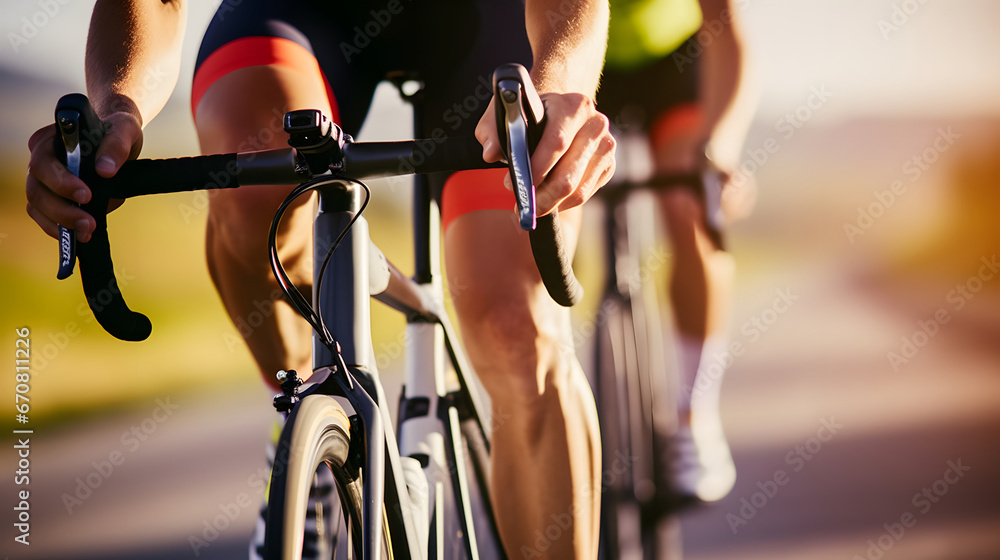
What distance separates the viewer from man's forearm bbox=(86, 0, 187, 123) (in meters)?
0.85

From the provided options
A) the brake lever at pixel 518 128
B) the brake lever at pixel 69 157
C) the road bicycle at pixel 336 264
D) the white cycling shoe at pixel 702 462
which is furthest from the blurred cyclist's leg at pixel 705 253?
the brake lever at pixel 69 157

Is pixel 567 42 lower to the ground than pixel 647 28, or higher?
lower

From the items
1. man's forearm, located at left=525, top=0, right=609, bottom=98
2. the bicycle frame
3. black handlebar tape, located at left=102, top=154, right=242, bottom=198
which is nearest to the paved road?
the bicycle frame

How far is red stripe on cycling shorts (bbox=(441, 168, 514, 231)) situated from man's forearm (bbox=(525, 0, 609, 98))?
247 mm

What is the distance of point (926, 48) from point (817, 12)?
0.92ft

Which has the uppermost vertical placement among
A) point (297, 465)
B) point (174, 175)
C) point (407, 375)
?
point (174, 175)

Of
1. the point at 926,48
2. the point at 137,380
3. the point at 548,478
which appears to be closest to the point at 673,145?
the point at 926,48

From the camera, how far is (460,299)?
1.08 metres

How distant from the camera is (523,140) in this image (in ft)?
1.75

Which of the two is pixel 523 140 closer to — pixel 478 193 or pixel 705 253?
pixel 478 193

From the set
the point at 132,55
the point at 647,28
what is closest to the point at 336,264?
the point at 132,55

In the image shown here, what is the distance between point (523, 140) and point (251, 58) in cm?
73

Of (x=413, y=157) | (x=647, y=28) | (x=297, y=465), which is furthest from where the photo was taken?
(x=647, y=28)

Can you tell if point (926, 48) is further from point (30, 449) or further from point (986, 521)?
point (30, 449)
